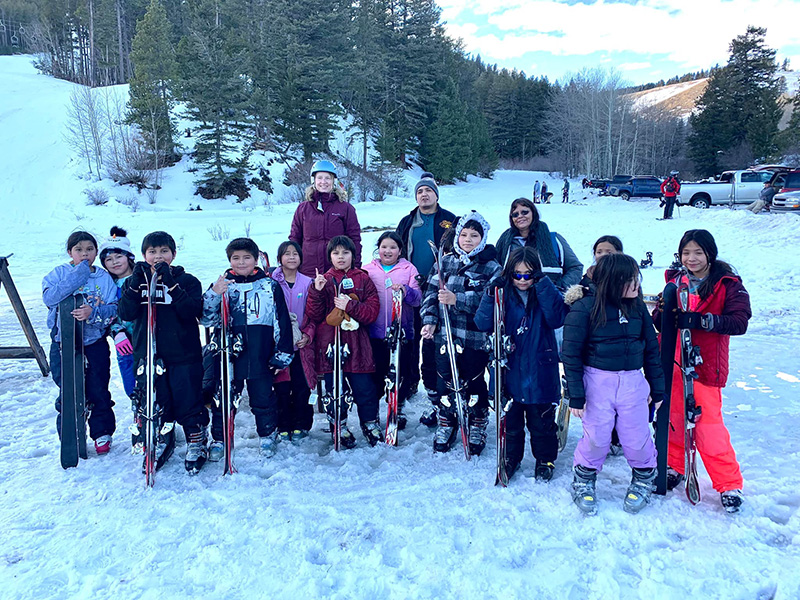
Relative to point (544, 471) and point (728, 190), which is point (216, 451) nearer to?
point (544, 471)

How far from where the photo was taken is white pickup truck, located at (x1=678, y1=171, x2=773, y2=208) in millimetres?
22250

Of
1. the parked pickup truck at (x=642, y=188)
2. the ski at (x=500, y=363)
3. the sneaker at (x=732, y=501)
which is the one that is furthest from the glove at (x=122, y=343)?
the parked pickup truck at (x=642, y=188)

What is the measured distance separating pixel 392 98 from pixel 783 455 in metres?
42.9

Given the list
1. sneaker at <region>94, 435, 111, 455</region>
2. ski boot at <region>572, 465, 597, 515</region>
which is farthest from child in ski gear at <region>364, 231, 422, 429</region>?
sneaker at <region>94, 435, 111, 455</region>

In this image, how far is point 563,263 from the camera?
4.12 m

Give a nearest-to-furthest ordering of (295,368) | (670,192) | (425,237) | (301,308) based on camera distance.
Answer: (295,368) → (301,308) → (425,237) → (670,192)

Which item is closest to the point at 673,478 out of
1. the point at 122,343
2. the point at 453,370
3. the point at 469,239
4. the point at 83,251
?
the point at 453,370

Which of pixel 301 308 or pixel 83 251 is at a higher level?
pixel 83 251

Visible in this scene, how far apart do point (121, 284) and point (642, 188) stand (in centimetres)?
Result: 3269

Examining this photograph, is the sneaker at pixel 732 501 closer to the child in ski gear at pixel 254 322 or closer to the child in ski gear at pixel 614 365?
the child in ski gear at pixel 614 365

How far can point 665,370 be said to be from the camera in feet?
10.8

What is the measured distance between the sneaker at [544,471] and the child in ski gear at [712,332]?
976mm

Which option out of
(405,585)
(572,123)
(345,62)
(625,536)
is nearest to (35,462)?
(405,585)

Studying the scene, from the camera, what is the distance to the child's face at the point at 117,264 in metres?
4.07
